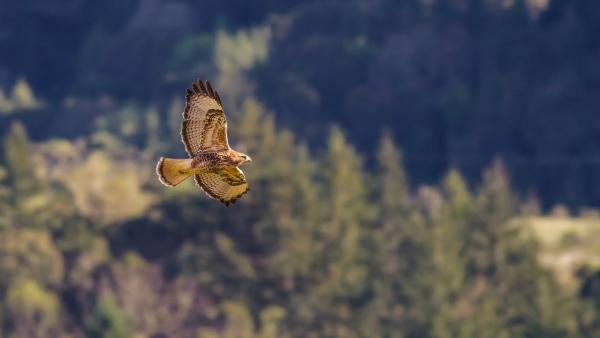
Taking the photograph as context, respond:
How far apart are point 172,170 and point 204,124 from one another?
1.01m

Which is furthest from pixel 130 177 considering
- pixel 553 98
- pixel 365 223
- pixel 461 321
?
pixel 553 98

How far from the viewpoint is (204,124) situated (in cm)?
2258

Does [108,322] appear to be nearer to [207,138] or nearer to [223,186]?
[223,186]

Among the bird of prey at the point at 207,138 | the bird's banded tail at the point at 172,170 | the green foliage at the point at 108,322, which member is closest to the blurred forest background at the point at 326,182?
the green foliage at the point at 108,322

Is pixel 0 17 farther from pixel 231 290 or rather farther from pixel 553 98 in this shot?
pixel 231 290

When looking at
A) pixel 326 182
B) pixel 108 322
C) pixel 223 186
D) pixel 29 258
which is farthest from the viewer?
pixel 326 182

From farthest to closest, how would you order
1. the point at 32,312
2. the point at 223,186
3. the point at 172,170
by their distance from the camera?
the point at 32,312 → the point at 223,186 → the point at 172,170

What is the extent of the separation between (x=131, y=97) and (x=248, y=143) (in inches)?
2126

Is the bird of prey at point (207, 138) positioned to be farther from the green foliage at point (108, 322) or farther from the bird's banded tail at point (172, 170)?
the green foliage at point (108, 322)

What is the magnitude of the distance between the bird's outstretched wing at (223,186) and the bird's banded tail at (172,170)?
1052 millimetres

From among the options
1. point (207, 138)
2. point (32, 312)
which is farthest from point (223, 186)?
point (32, 312)

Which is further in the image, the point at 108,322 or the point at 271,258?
the point at 271,258

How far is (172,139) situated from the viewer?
403 ft

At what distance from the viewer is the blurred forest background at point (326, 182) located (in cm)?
8519
